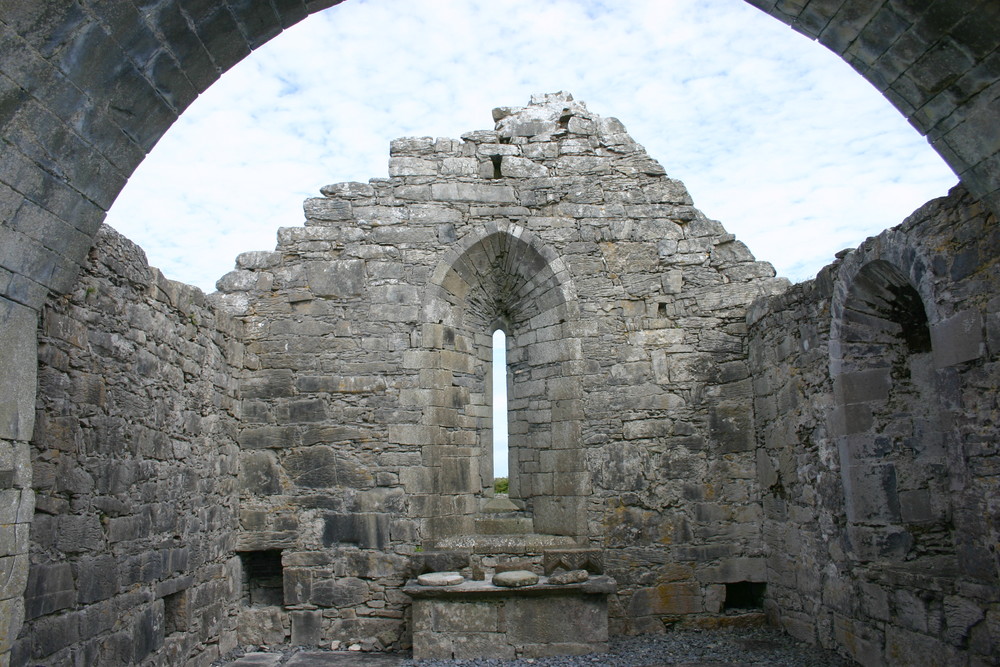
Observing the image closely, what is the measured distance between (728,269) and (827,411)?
2.34m

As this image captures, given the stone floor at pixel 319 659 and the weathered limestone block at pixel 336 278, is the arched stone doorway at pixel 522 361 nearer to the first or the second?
the weathered limestone block at pixel 336 278

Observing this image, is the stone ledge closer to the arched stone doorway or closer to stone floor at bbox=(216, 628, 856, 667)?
stone floor at bbox=(216, 628, 856, 667)

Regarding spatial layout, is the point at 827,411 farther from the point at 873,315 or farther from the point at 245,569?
the point at 245,569

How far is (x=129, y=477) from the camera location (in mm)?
5008

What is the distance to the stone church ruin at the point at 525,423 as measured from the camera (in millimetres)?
5094

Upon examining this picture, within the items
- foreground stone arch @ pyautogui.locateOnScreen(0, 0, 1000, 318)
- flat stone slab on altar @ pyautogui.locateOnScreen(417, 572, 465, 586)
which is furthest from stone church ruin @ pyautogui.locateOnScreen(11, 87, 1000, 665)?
foreground stone arch @ pyautogui.locateOnScreen(0, 0, 1000, 318)

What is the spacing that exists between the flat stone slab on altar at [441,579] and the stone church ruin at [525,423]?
128 millimetres

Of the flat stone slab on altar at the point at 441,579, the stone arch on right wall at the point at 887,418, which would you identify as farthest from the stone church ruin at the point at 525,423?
the flat stone slab on altar at the point at 441,579

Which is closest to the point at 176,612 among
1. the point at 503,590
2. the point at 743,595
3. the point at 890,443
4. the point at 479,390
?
the point at 503,590

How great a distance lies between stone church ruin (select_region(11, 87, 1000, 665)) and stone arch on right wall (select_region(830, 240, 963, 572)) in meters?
0.02

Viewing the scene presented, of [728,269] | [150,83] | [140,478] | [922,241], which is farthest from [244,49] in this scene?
[728,269]

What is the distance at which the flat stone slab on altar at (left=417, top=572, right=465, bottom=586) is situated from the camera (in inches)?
260

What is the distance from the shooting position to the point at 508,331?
8648 mm

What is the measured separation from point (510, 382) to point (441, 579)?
2.51m
